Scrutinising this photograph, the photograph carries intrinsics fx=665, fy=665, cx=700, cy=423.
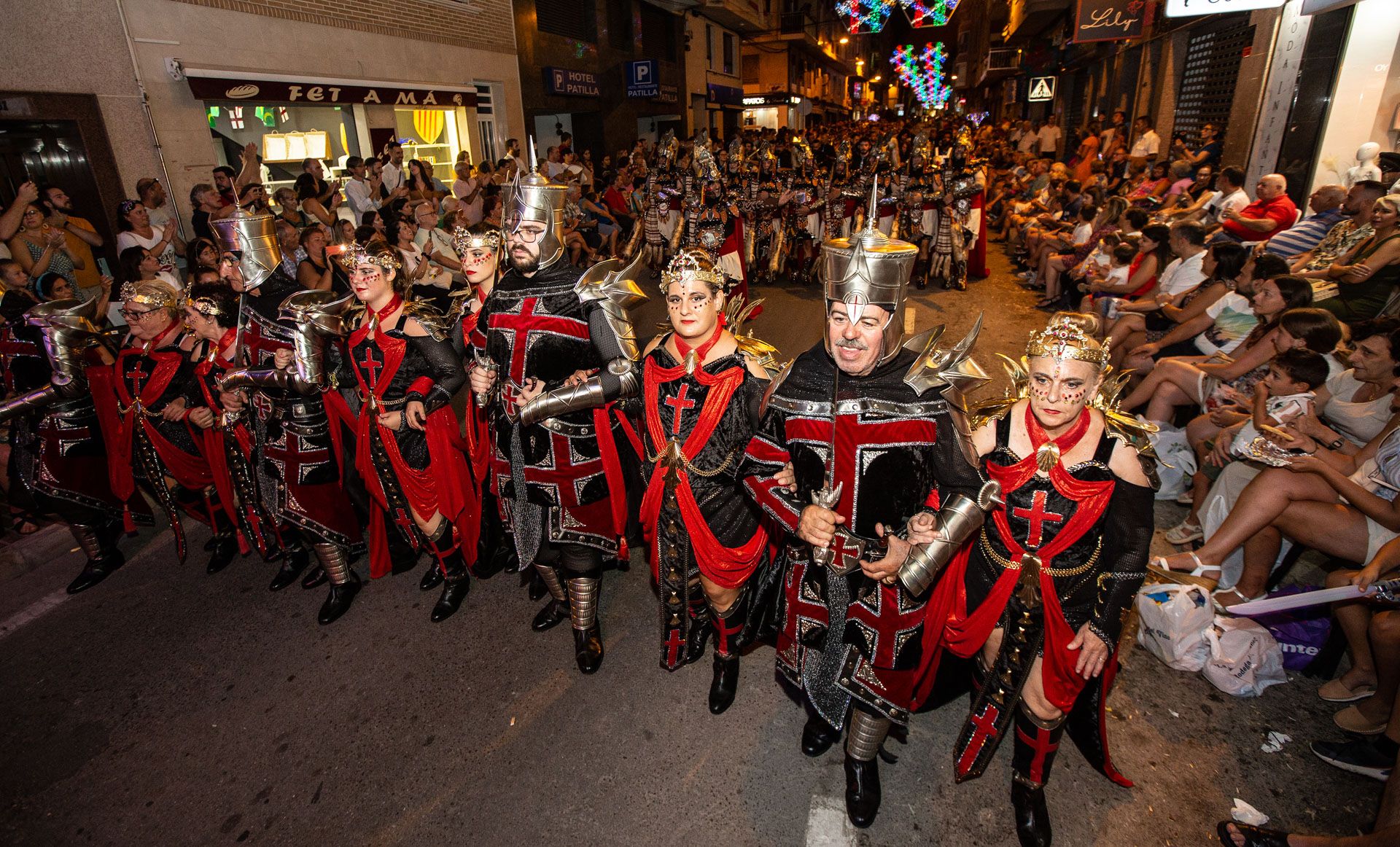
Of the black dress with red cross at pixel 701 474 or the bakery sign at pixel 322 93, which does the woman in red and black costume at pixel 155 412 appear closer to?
the black dress with red cross at pixel 701 474

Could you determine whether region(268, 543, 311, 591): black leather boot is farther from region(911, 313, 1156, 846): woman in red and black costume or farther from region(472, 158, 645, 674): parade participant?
region(911, 313, 1156, 846): woman in red and black costume

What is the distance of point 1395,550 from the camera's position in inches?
113

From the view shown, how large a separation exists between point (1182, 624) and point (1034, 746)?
1423 mm

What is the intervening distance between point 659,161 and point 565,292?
418 inches

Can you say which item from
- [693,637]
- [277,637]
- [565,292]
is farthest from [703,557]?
[277,637]

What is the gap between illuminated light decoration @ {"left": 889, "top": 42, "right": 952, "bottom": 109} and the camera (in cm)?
5541

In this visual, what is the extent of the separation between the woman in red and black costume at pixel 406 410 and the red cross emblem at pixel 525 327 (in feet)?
1.79

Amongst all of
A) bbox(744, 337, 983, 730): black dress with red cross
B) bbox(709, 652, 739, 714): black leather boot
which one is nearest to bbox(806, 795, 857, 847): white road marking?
bbox(744, 337, 983, 730): black dress with red cross

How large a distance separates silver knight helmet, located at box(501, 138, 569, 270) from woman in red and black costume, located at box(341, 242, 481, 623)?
0.82 meters

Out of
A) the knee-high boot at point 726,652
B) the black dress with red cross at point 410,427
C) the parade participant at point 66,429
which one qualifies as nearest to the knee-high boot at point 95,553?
the parade participant at point 66,429

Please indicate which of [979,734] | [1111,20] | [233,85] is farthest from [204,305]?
[1111,20]

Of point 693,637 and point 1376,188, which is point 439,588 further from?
point 1376,188

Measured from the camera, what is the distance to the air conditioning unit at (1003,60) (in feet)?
106

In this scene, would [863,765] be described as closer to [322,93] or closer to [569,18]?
[322,93]
